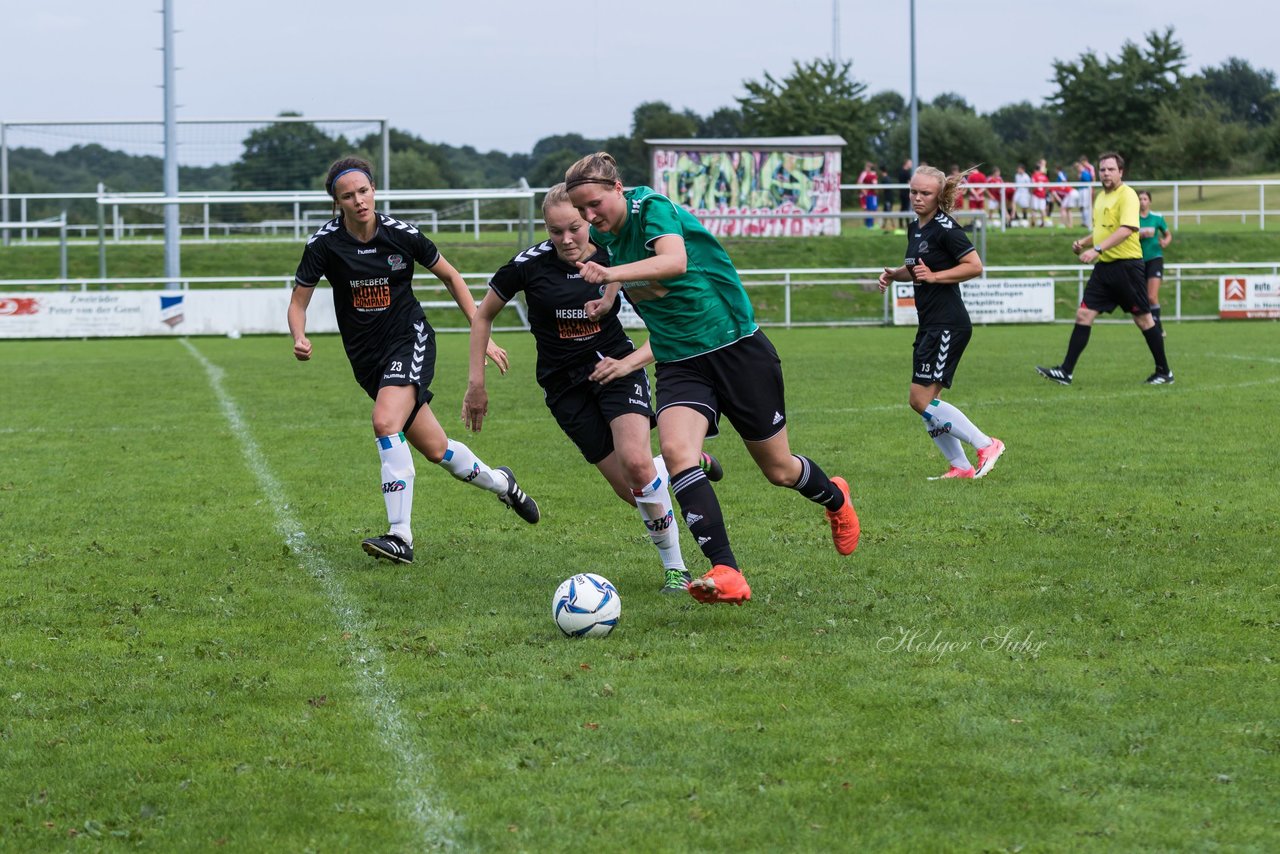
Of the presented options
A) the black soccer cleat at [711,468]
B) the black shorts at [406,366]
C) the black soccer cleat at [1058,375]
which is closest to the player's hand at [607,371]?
the black shorts at [406,366]

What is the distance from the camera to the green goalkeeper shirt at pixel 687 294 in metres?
5.68

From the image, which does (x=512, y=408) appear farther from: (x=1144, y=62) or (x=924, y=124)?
(x=924, y=124)

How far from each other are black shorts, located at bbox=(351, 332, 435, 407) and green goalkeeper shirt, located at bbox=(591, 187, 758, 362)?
1.68m

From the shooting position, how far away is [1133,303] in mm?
13875

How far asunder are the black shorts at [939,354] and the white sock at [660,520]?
12.1 ft

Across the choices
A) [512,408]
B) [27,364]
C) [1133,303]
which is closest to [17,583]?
[512,408]

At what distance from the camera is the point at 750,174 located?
36.1 m

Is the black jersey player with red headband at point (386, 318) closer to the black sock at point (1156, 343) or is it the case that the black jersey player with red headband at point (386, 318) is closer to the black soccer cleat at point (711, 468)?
the black soccer cleat at point (711, 468)

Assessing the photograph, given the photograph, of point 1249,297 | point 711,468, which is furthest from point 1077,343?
point 1249,297

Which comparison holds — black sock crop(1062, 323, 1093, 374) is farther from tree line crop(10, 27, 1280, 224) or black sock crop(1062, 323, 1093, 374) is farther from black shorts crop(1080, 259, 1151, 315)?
tree line crop(10, 27, 1280, 224)

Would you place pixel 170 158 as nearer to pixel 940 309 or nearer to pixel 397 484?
pixel 940 309

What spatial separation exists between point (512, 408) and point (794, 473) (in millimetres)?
7730

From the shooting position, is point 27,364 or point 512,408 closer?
point 512,408

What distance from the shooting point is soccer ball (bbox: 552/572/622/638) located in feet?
17.5
